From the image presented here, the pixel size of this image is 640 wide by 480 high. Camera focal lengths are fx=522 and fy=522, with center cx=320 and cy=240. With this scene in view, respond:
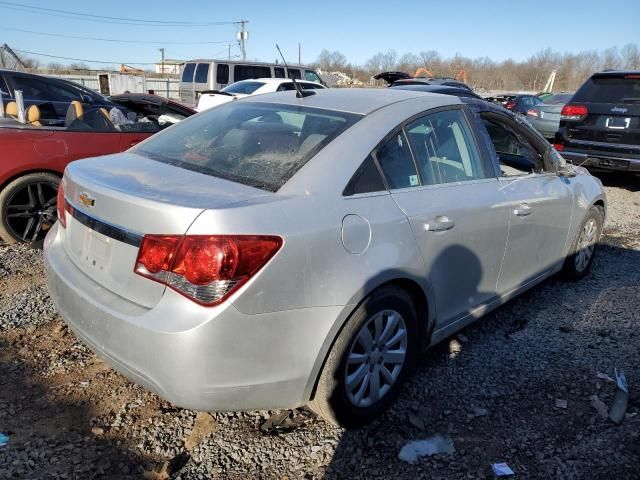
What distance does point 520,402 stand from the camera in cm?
293

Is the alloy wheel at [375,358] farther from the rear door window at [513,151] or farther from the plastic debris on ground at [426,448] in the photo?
the rear door window at [513,151]

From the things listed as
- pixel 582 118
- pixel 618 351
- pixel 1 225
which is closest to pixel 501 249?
pixel 618 351

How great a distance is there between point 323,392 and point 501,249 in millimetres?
1530

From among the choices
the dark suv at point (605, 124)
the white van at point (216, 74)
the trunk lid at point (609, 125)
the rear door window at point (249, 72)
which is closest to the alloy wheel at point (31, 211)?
the dark suv at point (605, 124)

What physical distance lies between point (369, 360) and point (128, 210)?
131 centimetres

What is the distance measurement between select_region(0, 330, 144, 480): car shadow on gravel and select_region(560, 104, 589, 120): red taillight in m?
8.10

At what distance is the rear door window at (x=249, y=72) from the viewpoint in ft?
57.9

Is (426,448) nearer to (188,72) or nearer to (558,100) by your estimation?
(558,100)

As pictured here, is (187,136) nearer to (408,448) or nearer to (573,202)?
(408,448)

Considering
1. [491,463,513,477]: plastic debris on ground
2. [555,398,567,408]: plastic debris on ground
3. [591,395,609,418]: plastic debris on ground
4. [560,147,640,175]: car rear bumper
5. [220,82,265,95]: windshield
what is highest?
[220,82,265,95]: windshield

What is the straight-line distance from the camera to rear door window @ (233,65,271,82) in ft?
57.9

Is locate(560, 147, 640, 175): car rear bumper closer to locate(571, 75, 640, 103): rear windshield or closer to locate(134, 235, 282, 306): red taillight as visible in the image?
locate(571, 75, 640, 103): rear windshield

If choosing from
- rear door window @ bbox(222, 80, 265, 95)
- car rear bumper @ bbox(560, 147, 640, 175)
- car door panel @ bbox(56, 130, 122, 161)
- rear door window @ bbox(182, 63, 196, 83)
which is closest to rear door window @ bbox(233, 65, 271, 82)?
rear door window @ bbox(182, 63, 196, 83)

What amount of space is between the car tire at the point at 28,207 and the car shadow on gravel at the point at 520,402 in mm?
3620
